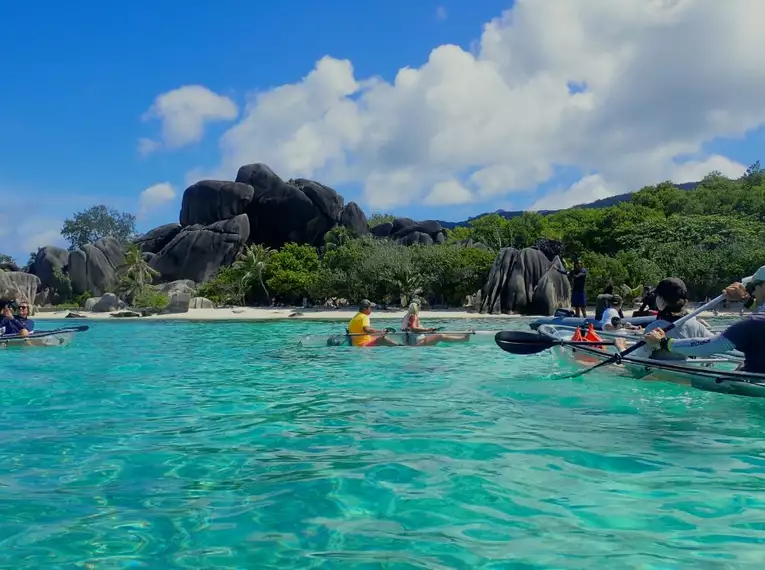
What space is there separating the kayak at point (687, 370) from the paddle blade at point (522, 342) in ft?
1.88

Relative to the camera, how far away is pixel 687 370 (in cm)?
765

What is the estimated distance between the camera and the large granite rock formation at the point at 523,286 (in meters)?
34.1

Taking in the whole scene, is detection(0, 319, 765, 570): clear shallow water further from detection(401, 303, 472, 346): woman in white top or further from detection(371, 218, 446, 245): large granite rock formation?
detection(371, 218, 446, 245): large granite rock formation

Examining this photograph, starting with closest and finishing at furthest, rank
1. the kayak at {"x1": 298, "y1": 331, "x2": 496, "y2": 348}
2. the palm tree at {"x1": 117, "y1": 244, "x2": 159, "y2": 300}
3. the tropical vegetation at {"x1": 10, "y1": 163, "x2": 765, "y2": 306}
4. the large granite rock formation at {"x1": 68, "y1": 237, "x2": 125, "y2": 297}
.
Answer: the kayak at {"x1": 298, "y1": 331, "x2": 496, "y2": 348} → the tropical vegetation at {"x1": 10, "y1": 163, "x2": 765, "y2": 306} → the palm tree at {"x1": 117, "y1": 244, "x2": 159, "y2": 300} → the large granite rock formation at {"x1": 68, "y1": 237, "x2": 125, "y2": 297}

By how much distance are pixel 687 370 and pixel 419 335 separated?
799 centimetres

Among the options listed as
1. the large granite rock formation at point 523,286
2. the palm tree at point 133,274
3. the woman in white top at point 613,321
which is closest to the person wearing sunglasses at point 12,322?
the woman in white top at point 613,321

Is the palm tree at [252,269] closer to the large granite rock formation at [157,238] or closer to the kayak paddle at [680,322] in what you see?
the large granite rock formation at [157,238]

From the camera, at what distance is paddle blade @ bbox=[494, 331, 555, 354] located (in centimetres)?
958

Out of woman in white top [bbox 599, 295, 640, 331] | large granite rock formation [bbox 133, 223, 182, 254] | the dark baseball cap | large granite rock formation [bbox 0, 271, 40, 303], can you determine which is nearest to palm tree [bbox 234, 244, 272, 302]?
large granite rock formation [bbox 133, 223, 182, 254]

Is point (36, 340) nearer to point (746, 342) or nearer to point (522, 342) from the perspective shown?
point (522, 342)

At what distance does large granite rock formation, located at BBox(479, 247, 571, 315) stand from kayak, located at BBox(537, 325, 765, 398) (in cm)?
2344

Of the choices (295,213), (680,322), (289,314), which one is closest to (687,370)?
(680,322)

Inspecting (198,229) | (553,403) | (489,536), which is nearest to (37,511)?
(489,536)

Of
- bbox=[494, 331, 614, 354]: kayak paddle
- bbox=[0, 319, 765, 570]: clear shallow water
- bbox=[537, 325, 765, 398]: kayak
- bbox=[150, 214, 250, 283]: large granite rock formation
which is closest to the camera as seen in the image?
bbox=[0, 319, 765, 570]: clear shallow water
